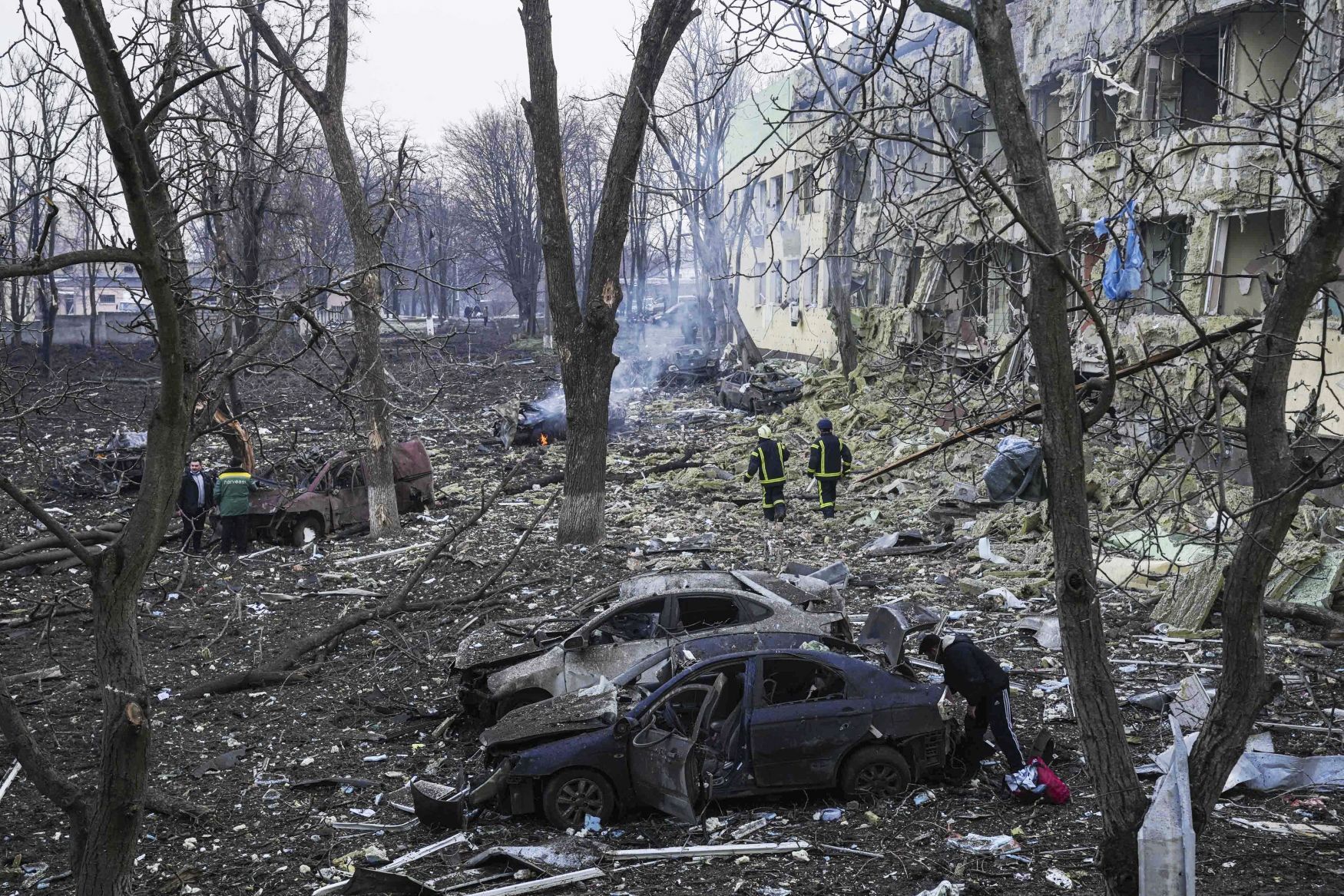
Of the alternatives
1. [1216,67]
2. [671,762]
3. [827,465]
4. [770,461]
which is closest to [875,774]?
[671,762]

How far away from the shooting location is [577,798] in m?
7.11

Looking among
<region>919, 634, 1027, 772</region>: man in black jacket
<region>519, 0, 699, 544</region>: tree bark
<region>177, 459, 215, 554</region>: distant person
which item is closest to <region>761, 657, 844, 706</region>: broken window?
<region>919, 634, 1027, 772</region>: man in black jacket

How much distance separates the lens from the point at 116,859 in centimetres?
440

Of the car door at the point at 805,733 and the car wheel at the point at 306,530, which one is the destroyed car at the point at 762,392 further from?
the car door at the point at 805,733

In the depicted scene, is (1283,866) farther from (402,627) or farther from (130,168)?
(402,627)

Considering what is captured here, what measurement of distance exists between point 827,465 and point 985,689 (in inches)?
361

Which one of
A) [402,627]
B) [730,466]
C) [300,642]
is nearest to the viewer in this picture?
[300,642]

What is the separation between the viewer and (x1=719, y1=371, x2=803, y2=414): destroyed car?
3055 cm

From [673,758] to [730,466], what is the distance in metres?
15.6

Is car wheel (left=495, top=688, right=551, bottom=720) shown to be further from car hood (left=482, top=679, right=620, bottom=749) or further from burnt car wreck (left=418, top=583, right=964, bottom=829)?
car hood (left=482, top=679, right=620, bottom=749)

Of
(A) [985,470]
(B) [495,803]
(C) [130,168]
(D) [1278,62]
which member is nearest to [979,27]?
(C) [130,168]

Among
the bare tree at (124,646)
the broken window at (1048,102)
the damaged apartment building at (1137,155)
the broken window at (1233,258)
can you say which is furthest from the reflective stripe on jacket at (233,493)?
→ the broken window at (1048,102)

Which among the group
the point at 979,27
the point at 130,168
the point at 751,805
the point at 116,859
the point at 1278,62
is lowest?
the point at 751,805

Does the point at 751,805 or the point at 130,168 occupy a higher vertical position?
the point at 130,168
